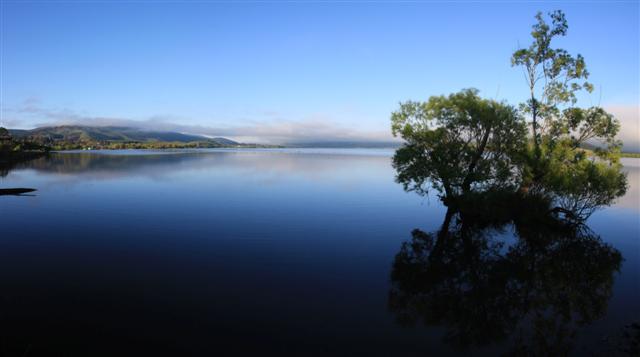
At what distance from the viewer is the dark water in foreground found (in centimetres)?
1447

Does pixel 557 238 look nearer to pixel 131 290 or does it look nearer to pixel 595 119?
pixel 595 119

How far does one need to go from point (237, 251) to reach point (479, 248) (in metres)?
21.2

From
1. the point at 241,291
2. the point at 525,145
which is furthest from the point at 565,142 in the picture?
the point at 241,291

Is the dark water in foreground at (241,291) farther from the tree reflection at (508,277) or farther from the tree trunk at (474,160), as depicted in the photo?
the tree trunk at (474,160)

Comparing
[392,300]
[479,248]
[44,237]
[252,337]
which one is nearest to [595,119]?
[479,248]

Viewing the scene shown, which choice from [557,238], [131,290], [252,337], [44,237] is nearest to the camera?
[252,337]

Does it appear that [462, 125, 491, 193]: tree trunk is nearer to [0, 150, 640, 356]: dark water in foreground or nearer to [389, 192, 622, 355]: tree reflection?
[389, 192, 622, 355]: tree reflection

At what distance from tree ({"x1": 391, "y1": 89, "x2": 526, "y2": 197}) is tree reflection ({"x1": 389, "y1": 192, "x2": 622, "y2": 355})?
3.18 meters

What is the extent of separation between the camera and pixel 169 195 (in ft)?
176

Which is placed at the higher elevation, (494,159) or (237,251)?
(494,159)

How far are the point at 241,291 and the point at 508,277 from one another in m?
17.8

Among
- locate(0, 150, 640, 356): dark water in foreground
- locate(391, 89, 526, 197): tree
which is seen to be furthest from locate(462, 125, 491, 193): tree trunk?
locate(0, 150, 640, 356): dark water in foreground

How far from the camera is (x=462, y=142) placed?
4284 cm

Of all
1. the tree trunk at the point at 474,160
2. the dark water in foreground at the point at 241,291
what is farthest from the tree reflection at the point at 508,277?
the tree trunk at the point at 474,160
